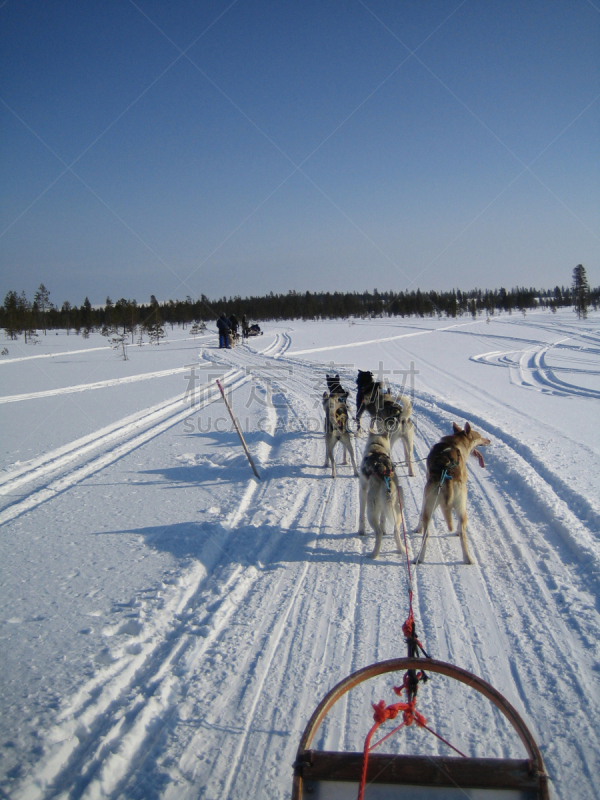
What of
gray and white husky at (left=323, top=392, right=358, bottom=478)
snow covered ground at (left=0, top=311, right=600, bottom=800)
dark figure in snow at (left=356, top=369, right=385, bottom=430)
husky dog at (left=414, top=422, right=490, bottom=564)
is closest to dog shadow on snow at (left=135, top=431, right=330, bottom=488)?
snow covered ground at (left=0, top=311, right=600, bottom=800)

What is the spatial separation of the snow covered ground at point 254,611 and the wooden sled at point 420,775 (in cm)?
82

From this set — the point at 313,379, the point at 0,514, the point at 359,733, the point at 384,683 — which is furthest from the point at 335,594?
the point at 313,379

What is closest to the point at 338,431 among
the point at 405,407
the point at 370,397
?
the point at 405,407

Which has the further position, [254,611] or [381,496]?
[381,496]

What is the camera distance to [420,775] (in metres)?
1.77

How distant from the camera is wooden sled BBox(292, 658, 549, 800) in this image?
5.65ft

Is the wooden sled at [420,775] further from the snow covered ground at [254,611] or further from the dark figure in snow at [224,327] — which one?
the dark figure in snow at [224,327]

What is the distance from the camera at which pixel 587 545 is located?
4500mm

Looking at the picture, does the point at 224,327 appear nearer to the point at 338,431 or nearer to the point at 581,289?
the point at 338,431

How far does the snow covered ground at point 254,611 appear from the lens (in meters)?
2.56

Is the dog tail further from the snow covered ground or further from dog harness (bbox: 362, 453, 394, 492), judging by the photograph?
dog harness (bbox: 362, 453, 394, 492)

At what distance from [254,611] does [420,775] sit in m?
2.27

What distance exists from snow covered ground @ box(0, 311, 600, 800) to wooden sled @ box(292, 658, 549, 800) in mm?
823

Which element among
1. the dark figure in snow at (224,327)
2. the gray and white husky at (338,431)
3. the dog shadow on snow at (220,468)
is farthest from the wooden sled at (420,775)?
the dark figure in snow at (224,327)
